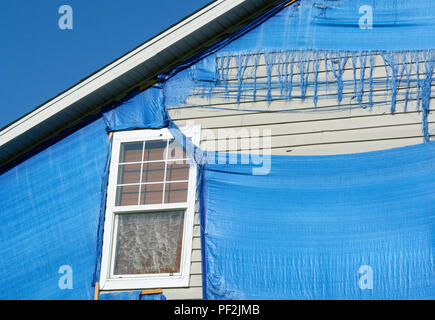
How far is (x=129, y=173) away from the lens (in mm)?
7508

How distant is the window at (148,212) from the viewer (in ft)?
22.8

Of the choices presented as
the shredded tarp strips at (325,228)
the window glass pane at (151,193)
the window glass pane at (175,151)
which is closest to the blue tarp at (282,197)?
the shredded tarp strips at (325,228)

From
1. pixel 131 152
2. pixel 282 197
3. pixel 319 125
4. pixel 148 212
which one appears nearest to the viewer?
pixel 282 197

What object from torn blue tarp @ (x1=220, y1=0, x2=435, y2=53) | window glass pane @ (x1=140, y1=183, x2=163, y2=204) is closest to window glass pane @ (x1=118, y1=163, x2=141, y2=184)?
window glass pane @ (x1=140, y1=183, x2=163, y2=204)

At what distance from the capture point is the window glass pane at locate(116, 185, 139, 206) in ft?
24.2

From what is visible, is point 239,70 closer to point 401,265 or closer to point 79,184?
point 79,184

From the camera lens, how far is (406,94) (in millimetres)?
6910

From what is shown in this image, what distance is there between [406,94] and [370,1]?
1.24 meters

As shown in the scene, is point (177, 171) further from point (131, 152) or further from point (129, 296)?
point (129, 296)

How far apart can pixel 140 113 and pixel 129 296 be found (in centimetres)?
220

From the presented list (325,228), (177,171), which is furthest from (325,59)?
(177,171)

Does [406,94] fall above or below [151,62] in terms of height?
below

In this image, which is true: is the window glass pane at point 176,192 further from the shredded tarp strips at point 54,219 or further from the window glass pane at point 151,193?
the shredded tarp strips at point 54,219
